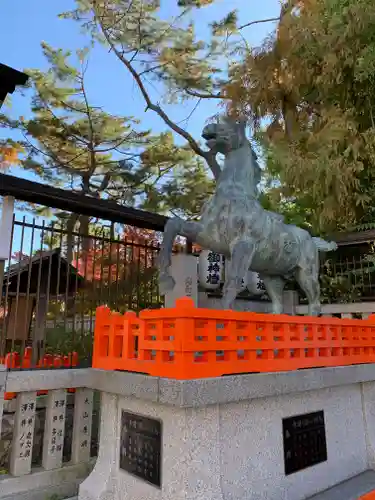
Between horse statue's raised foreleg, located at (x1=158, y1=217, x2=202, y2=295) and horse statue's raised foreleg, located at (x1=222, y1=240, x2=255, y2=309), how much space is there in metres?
0.47

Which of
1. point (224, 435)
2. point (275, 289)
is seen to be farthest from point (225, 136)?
point (224, 435)

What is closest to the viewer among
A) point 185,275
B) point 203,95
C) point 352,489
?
point 352,489

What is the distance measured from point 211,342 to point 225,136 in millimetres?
2204

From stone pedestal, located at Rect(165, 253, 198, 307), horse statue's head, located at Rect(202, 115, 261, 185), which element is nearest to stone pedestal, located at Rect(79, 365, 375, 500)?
horse statue's head, located at Rect(202, 115, 261, 185)

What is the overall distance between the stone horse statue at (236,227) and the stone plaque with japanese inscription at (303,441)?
128cm

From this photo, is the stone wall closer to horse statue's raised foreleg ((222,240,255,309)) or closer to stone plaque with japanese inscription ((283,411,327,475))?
stone plaque with japanese inscription ((283,411,327,475))

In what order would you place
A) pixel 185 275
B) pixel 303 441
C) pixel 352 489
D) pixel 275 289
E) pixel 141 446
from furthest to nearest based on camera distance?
pixel 185 275, pixel 275 289, pixel 352 489, pixel 303 441, pixel 141 446

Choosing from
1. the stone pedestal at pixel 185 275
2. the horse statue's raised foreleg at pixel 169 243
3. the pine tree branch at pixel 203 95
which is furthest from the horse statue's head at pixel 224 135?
the pine tree branch at pixel 203 95

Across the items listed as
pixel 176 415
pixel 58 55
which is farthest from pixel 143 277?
pixel 58 55

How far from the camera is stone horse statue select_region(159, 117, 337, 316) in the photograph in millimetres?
3938

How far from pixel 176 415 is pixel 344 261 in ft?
19.0

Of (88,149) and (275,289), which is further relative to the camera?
(88,149)

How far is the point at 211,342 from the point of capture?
309 centimetres

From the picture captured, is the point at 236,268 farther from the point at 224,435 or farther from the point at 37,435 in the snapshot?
the point at 37,435
